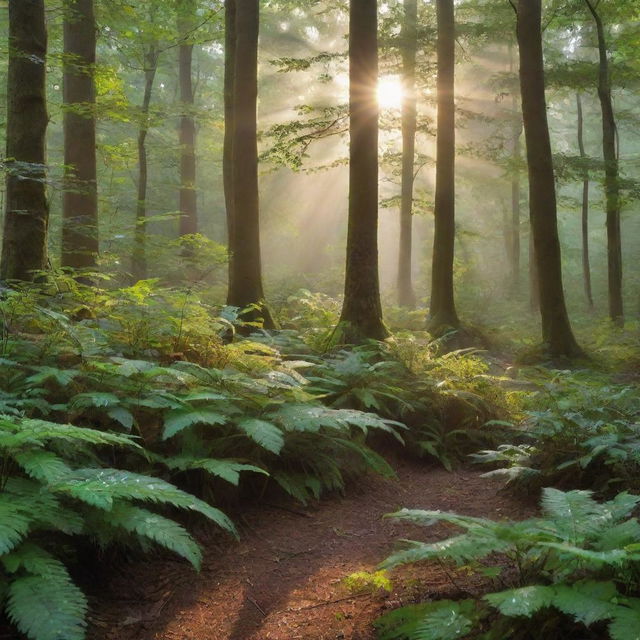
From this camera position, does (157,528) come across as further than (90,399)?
No

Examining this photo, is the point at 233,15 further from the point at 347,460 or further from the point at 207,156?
the point at 207,156

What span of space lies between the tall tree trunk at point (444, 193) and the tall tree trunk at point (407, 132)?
9.78ft

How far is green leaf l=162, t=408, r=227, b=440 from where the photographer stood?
12.2 feet

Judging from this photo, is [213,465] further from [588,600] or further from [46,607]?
[588,600]

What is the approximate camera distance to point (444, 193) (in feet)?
45.3

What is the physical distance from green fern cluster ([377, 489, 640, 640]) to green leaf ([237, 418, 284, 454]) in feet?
4.05

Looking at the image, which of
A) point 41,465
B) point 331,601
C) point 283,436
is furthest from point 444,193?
point 41,465

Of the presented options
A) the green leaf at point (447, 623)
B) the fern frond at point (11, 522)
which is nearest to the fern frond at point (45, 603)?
the fern frond at point (11, 522)

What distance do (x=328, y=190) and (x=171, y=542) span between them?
32601 millimetres

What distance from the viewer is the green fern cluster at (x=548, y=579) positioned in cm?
210

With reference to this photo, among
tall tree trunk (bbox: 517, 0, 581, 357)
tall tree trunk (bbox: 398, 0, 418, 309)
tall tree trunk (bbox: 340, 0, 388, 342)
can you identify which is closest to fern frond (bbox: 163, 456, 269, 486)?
tall tree trunk (bbox: 340, 0, 388, 342)

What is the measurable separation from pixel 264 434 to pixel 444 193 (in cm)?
1124

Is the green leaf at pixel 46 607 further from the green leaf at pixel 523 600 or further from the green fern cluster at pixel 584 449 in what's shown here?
the green fern cluster at pixel 584 449

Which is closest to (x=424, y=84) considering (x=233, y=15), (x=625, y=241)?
(x=233, y=15)
